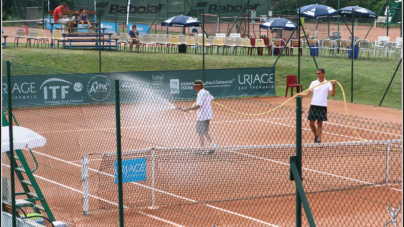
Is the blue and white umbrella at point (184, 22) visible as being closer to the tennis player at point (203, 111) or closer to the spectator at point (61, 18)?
the spectator at point (61, 18)

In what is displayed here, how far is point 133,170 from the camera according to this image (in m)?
7.82

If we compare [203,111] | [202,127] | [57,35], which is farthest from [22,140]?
[57,35]

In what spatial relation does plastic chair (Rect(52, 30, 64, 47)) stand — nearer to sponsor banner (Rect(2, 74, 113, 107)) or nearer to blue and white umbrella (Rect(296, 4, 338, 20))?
sponsor banner (Rect(2, 74, 113, 107))

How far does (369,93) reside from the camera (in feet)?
76.3

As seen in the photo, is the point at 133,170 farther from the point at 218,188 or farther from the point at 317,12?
the point at 317,12

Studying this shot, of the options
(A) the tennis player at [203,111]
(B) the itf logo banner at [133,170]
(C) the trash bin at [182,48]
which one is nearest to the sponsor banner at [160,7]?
(C) the trash bin at [182,48]

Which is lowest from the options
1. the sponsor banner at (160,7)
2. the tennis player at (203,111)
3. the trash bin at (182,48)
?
the tennis player at (203,111)

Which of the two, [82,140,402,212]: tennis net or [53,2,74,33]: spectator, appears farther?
[53,2,74,33]: spectator

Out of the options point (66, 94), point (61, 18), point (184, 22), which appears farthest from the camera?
point (184, 22)

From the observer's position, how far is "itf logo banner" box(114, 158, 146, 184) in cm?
769

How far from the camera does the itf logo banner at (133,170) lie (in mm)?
7688

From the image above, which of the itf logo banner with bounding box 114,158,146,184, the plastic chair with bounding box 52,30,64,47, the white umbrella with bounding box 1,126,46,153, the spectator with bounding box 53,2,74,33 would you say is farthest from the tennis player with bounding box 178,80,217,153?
the plastic chair with bounding box 52,30,64,47

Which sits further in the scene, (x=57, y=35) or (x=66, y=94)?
(x=57, y=35)

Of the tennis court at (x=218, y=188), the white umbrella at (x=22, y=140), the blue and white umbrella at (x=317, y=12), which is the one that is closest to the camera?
the white umbrella at (x=22, y=140)
